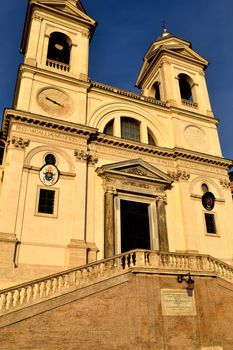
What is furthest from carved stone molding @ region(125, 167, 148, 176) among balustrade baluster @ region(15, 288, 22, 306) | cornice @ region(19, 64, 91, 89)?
balustrade baluster @ region(15, 288, 22, 306)

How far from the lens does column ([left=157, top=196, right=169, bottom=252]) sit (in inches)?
656

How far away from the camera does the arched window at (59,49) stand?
73.6 ft

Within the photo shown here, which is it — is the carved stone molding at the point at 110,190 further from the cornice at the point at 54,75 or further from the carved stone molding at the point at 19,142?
the cornice at the point at 54,75

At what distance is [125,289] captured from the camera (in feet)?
36.1

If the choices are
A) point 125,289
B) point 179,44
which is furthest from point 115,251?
point 179,44

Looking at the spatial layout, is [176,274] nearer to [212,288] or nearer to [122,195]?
[212,288]

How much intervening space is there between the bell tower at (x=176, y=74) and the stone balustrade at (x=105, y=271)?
13332mm

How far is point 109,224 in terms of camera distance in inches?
624

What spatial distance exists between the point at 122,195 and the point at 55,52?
41.6 feet

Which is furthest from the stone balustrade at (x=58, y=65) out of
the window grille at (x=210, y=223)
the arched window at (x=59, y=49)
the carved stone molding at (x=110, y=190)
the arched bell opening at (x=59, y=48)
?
the window grille at (x=210, y=223)

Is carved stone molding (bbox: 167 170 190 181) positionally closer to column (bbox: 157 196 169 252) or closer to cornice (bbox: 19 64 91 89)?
column (bbox: 157 196 169 252)

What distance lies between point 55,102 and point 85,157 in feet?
13.1

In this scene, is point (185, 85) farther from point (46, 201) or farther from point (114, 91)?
point (46, 201)

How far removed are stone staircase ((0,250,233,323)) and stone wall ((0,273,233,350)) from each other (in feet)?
0.65
